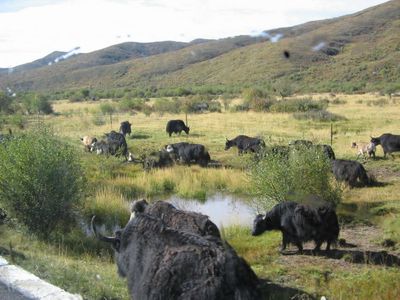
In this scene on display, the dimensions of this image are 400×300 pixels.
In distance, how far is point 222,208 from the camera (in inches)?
648

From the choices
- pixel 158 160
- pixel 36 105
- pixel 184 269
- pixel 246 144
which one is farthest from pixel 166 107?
pixel 184 269

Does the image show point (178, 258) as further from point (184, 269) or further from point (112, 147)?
point (112, 147)

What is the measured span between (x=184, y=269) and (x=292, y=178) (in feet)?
26.8

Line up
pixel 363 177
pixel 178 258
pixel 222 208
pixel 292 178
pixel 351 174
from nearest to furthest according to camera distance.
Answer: pixel 178 258 < pixel 292 178 < pixel 222 208 < pixel 351 174 < pixel 363 177

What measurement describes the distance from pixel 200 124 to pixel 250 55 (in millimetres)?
43072

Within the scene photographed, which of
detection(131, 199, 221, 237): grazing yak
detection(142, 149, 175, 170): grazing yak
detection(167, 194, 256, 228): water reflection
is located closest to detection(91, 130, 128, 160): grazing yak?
detection(142, 149, 175, 170): grazing yak

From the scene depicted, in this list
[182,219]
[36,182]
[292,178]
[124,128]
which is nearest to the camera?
[182,219]

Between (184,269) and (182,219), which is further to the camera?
(182,219)

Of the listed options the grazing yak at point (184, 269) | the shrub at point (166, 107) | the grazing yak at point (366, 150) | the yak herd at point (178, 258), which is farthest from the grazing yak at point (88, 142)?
the shrub at point (166, 107)

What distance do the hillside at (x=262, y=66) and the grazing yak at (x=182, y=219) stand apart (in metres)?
19.4

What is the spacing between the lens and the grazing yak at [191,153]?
2200 cm

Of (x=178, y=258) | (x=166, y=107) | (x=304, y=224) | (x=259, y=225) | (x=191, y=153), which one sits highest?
(x=166, y=107)

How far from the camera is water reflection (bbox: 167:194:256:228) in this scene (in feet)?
47.6

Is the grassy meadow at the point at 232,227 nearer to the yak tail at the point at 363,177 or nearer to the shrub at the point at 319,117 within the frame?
the yak tail at the point at 363,177
